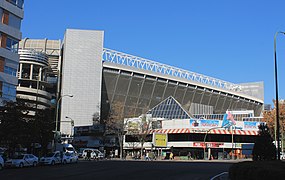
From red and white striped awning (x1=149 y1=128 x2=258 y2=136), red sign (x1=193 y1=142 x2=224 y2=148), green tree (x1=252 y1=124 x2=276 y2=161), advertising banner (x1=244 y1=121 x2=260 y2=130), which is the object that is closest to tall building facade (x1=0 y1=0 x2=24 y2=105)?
green tree (x1=252 y1=124 x2=276 y2=161)

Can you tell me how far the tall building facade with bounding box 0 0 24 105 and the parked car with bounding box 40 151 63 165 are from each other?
34.2ft

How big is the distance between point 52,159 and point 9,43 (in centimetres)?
1732

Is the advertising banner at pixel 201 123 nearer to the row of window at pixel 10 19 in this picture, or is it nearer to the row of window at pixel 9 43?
the row of window at pixel 9 43

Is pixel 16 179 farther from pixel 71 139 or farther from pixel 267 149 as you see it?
pixel 71 139

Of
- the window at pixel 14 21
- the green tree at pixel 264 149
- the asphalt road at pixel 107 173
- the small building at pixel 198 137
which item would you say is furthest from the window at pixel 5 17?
the green tree at pixel 264 149

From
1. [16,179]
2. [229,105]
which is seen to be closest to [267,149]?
[16,179]

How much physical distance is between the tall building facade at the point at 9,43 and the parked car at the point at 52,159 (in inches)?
410

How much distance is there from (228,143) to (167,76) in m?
41.4

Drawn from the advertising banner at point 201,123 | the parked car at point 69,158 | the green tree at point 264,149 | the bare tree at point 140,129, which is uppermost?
the advertising banner at point 201,123

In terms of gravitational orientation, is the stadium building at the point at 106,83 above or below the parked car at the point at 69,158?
above

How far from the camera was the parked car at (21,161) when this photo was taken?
36.7 meters

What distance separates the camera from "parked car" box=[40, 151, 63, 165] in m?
43.5

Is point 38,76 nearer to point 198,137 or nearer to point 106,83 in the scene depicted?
point 106,83

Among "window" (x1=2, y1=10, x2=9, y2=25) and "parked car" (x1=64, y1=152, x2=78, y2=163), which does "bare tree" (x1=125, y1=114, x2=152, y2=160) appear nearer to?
"parked car" (x1=64, y1=152, x2=78, y2=163)
